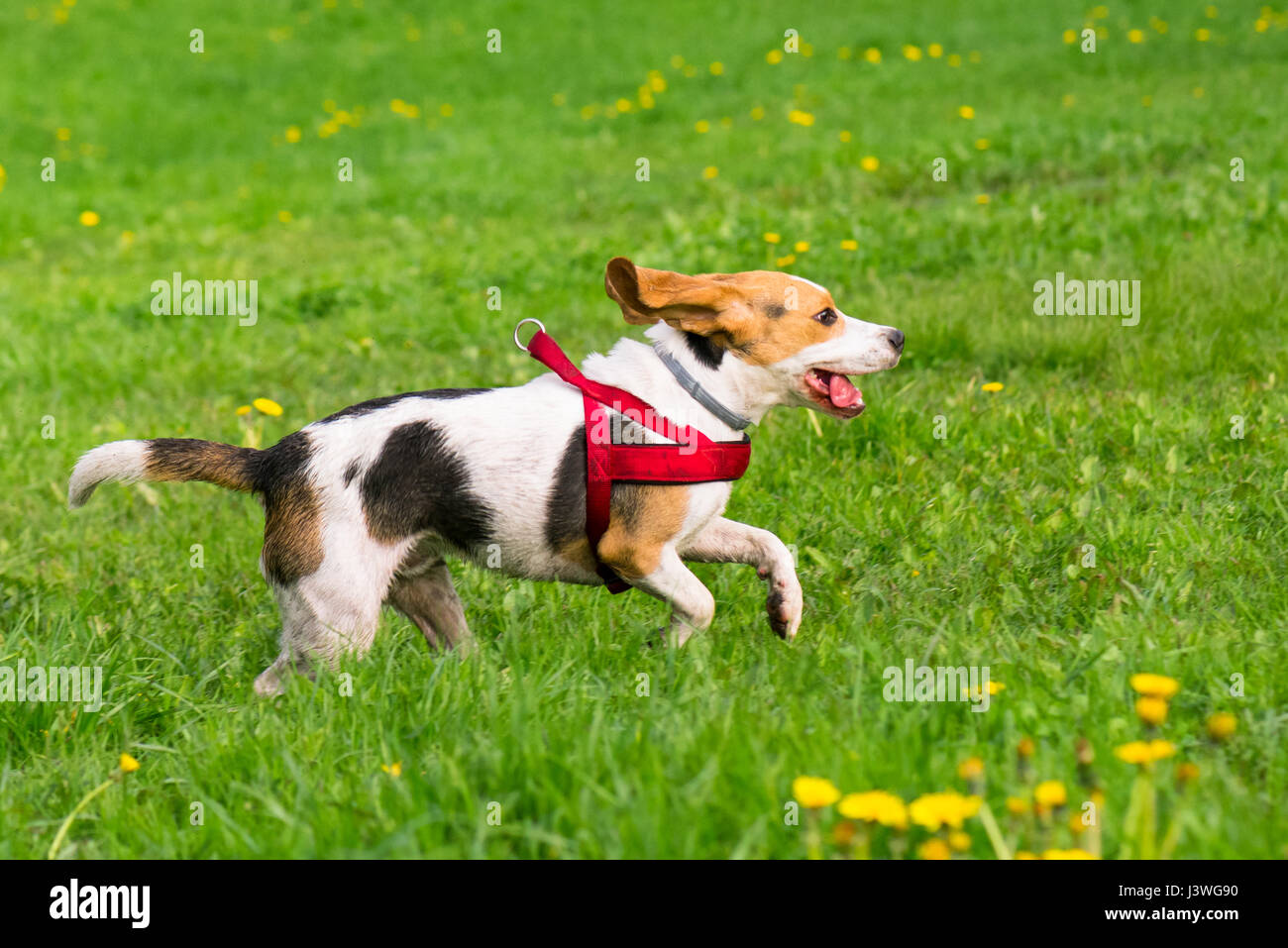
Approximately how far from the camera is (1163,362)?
592 cm

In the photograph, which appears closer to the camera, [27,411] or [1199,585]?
[1199,585]

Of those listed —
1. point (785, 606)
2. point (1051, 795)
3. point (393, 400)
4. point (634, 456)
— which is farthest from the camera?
point (393, 400)

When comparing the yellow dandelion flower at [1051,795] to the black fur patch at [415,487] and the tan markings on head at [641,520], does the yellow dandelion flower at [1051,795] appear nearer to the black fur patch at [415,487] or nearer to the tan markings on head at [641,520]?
the tan markings on head at [641,520]

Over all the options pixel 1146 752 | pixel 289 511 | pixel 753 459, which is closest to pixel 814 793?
pixel 1146 752

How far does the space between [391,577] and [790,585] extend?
1178mm

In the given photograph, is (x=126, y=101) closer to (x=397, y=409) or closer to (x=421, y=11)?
(x=421, y=11)

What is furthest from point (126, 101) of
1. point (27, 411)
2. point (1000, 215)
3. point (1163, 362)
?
point (1163, 362)

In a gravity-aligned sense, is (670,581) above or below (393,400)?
below

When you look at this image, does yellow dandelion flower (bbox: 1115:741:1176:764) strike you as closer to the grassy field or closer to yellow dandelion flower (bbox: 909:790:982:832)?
the grassy field

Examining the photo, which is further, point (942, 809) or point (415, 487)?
point (415, 487)

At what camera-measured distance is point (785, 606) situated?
377 centimetres

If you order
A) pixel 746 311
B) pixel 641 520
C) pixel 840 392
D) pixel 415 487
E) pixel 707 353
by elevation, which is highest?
pixel 746 311

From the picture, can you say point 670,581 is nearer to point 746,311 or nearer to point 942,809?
point 746,311

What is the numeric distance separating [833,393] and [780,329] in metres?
0.26
